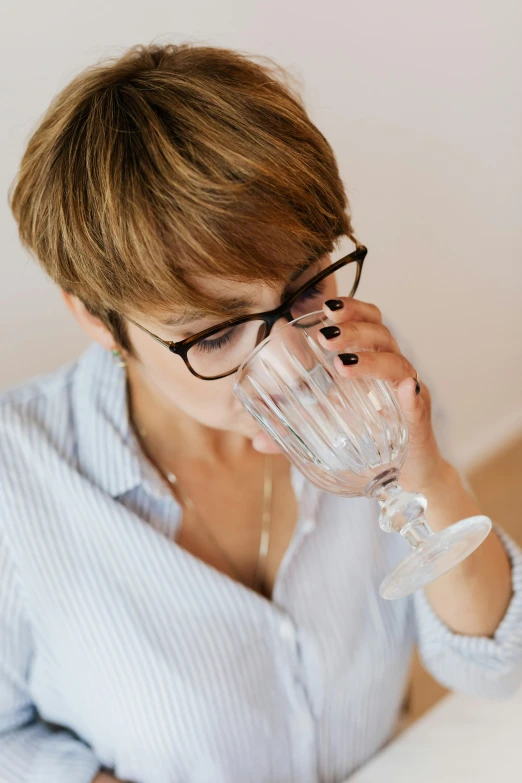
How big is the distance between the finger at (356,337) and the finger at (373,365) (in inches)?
0.5

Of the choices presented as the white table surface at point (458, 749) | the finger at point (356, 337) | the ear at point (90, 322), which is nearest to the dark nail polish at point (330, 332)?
the finger at point (356, 337)

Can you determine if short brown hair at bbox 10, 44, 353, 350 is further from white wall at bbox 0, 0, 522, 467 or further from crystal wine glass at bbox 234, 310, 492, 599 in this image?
white wall at bbox 0, 0, 522, 467

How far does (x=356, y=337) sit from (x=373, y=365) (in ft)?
0.12

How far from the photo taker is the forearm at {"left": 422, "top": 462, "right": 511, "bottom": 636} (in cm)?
105

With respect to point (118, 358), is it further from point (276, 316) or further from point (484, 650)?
point (484, 650)

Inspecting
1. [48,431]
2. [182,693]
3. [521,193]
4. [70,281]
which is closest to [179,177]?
[70,281]

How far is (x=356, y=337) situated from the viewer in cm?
82

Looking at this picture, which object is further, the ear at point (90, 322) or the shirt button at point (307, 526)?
the shirt button at point (307, 526)

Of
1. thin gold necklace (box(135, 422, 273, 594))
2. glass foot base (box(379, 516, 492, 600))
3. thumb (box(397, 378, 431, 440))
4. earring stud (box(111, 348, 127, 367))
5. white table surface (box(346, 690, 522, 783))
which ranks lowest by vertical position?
white table surface (box(346, 690, 522, 783))

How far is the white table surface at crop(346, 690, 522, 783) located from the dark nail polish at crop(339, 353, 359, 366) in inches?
22.6

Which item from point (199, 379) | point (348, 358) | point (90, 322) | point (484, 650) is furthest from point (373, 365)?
point (484, 650)

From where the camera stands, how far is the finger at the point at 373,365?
2.61ft

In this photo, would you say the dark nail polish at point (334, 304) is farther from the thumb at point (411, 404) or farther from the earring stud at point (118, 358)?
the earring stud at point (118, 358)

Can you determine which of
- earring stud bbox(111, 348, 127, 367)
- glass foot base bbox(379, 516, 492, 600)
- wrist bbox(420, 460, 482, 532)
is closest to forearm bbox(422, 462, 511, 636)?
wrist bbox(420, 460, 482, 532)
